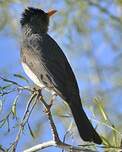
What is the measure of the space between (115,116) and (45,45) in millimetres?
2025

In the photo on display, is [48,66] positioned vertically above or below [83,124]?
above

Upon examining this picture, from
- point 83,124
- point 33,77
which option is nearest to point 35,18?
point 33,77

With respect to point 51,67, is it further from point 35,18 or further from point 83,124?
point 35,18

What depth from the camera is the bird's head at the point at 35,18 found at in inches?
176

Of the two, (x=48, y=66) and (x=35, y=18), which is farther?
(x=35, y=18)

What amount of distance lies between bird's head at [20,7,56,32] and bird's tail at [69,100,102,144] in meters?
1.24

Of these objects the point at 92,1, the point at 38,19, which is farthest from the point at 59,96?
the point at 92,1

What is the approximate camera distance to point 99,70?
6.88m

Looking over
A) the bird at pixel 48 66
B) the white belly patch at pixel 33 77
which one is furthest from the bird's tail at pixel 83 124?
the white belly patch at pixel 33 77

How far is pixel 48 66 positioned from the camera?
363cm

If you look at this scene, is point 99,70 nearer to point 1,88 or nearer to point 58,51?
point 58,51

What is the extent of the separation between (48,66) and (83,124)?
56cm

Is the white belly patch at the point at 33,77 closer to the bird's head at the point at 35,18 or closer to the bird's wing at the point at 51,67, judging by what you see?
the bird's wing at the point at 51,67

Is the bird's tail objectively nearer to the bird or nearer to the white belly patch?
the bird
